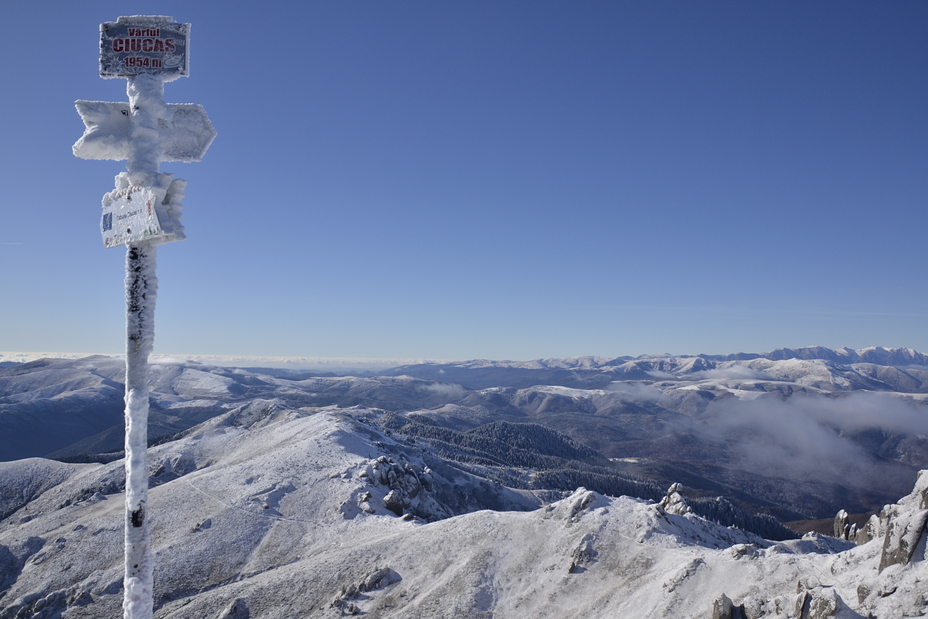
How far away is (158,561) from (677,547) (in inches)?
2620

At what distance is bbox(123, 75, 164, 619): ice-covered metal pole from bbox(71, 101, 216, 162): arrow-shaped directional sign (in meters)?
0.27

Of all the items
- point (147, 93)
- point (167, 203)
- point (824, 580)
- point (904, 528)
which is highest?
point (147, 93)

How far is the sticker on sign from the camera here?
389 inches

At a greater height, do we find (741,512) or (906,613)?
(906,613)

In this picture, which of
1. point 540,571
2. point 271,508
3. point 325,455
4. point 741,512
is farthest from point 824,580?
point 741,512

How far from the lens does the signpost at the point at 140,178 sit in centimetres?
1003

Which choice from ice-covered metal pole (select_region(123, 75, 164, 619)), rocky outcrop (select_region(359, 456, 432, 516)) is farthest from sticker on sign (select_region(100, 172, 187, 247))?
rocky outcrop (select_region(359, 456, 432, 516))

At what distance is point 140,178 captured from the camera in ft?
34.0

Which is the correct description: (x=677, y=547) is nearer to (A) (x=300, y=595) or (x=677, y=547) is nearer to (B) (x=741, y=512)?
(A) (x=300, y=595)

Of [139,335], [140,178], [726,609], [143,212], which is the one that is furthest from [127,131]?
[726,609]

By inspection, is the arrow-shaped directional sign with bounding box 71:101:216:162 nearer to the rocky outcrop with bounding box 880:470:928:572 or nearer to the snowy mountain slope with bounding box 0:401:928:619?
the snowy mountain slope with bounding box 0:401:928:619

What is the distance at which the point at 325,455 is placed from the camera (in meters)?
101

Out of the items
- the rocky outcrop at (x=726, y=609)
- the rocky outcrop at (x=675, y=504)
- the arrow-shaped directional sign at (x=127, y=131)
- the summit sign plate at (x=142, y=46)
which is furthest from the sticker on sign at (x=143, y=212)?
the rocky outcrop at (x=675, y=504)

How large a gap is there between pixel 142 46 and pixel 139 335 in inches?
257
